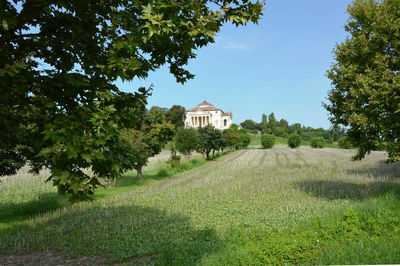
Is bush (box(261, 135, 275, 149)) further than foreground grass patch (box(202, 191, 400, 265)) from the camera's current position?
Yes

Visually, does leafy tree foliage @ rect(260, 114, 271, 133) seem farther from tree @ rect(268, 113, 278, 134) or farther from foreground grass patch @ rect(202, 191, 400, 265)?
foreground grass patch @ rect(202, 191, 400, 265)

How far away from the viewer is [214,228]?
33.8ft

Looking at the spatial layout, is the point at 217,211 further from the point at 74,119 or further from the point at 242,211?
the point at 74,119

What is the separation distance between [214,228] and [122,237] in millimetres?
3830

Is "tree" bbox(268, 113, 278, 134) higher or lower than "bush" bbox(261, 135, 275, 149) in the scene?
higher

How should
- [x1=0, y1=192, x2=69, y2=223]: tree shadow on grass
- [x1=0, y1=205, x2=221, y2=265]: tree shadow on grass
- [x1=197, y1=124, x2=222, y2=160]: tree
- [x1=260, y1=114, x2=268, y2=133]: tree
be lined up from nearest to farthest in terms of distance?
[x1=0, y1=205, x2=221, y2=265]: tree shadow on grass, [x1=0, y1=192, x2=69, y2=223]: tree shadow on grass, [x1=197, y1=124, x2=222, y2=160]: tree, [x1=260, y1=114, x2=268, y2=133]: tree

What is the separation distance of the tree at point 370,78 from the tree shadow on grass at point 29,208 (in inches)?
698

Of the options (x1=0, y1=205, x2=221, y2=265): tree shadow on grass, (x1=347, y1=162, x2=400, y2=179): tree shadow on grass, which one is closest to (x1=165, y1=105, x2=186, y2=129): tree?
(x1=347, y1=162, x2=400, y2=179): tree shadow on grass

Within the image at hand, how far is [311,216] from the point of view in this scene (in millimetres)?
10836

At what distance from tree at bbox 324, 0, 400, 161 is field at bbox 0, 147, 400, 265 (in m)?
3.21

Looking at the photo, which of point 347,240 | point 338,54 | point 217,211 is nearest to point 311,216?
point 347,240

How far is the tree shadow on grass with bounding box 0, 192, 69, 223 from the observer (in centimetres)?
1445

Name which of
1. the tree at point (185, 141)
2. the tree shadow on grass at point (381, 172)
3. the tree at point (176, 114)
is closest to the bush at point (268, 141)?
the tree at point (176, 114)

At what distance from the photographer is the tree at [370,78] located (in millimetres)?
10766
